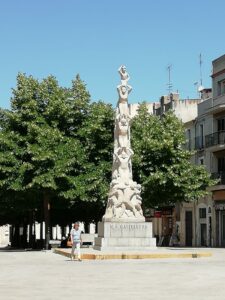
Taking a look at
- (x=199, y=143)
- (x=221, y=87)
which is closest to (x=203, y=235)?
(x=199, y=143)

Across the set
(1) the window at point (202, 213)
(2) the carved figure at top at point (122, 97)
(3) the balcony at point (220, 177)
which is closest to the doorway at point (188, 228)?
(1) the window at point (202, 213)

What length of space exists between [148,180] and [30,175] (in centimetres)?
788

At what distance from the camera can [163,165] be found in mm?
45625

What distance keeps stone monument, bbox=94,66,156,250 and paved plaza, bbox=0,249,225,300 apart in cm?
941

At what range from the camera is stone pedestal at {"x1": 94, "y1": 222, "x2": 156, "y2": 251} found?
3225 cm

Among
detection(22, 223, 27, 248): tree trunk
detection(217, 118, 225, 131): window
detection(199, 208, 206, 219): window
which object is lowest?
detection(22, 223, 27, 248): tree trunk

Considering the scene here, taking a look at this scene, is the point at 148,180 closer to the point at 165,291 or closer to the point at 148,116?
the point at 148,116

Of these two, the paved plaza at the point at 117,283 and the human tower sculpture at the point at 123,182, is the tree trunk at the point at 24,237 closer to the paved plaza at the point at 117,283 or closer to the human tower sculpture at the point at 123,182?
the human tower sculpture at the point at 123,182

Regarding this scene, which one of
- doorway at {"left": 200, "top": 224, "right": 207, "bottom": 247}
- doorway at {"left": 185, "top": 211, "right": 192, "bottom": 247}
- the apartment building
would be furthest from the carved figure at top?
doorway at {"left": 185, "top": 211, "right": 192, "bottom": 247}

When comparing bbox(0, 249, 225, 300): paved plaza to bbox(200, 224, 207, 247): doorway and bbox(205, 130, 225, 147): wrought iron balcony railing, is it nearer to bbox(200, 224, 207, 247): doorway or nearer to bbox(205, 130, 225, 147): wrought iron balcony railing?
bbox(205, 130, 225, 147): wrought iron balcony railing

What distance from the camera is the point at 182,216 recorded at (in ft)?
207

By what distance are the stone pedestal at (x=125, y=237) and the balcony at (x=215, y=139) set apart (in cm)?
2392

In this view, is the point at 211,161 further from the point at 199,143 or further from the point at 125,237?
the point at 125,237

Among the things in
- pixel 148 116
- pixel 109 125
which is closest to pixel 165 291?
pixel 109 125
